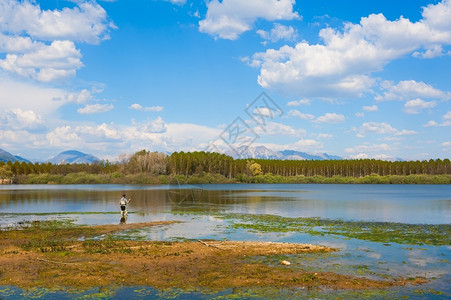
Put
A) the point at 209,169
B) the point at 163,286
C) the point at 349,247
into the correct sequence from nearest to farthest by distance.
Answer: the point at 163,286, the point at 349,247, the point at 209,169

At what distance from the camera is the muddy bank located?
48.6 ft

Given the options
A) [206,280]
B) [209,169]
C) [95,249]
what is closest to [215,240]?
[95,249]

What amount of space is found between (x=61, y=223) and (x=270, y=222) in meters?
19.3

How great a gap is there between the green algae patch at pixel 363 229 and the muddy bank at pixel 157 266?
7.12 meters

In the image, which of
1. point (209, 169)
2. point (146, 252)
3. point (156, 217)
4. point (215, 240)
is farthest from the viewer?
point (209, 169)

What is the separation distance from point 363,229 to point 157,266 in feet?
65.7

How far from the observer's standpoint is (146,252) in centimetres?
2005

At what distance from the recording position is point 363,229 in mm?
30812

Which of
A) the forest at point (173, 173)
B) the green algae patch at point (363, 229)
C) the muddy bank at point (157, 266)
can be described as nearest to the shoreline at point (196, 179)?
the forest at point (173, 173)

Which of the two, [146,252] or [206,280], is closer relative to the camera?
[206,280]

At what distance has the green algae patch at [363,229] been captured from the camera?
25766mm

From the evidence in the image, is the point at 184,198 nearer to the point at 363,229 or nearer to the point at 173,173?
the point at 363,229

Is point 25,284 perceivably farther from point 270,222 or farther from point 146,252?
point 270,222

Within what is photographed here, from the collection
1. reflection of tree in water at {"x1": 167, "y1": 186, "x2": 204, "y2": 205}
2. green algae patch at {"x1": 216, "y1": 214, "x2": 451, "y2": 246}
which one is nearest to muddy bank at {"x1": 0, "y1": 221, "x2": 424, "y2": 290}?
green algae patch at {"x1": 216, "y1": 214, "x2": 451, "y2": 246}
